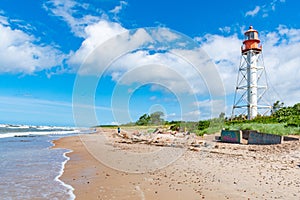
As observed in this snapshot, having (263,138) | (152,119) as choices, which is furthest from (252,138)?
(152,119)

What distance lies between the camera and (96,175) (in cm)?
1037

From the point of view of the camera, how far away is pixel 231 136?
72.4ft

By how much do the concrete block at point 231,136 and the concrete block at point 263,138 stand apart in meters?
1.30

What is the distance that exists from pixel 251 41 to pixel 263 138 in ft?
86.7

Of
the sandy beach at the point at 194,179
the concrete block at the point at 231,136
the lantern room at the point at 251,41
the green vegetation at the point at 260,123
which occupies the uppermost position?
the lantern room at the point at 251,41

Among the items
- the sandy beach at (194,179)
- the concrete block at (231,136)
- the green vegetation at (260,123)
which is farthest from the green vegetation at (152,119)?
the sandy beach at (194,179)

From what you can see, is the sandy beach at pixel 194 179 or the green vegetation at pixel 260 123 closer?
the sandy beach at pixel 194 179

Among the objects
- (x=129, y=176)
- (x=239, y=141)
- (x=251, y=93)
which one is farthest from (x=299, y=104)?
(x=129, y=176)

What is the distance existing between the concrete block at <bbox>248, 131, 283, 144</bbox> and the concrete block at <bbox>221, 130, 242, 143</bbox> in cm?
130

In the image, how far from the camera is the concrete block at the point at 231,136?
69.9ft

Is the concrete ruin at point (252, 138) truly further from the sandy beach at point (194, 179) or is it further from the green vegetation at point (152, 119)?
the green vegetation at point (152, 119)

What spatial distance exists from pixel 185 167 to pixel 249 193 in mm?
Answer: 4393

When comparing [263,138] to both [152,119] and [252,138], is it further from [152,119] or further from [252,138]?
[152,119]

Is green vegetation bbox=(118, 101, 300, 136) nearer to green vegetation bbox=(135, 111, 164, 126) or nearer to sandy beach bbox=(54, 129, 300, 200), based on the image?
sandy beach bbox=(54, 129, 300, 200)
